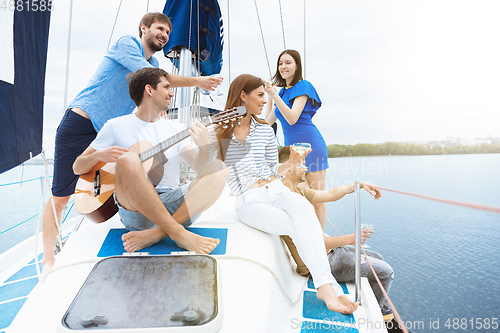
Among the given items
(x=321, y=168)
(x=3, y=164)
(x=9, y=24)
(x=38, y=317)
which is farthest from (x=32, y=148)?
(x=321, y=168)

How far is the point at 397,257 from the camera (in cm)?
716

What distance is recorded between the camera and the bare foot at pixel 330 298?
91 cm

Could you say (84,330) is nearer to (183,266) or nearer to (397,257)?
(183,266)

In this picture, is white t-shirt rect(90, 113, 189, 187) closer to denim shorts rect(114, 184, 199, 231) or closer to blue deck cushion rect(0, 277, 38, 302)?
denim shorts rect(114, 184, 199, 231)

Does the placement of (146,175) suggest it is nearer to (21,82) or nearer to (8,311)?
(21,82)

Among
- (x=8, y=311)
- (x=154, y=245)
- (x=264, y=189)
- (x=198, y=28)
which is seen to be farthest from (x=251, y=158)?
(x=198, y=28)

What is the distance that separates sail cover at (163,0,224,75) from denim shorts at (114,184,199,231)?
1.77 m

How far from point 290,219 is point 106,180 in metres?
0.80

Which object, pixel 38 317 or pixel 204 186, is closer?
pixel 38 317

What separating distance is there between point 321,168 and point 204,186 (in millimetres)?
785

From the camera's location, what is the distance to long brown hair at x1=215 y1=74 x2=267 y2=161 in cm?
128

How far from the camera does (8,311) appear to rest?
1241 millimetres

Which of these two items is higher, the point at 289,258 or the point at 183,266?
the point at 183,266

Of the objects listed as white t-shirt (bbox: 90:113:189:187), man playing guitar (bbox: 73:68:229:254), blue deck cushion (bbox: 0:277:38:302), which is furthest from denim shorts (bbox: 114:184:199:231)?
blue deck cushion (bbox: 0:277:38:302)
